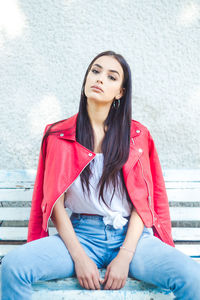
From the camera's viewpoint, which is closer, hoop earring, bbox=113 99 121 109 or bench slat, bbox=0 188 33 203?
hoop earring, bbox=113 99 121 109

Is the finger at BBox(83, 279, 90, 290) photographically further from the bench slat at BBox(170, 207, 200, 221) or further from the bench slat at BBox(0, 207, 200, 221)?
the bench slat at BBox(170, 207, 200, 221)

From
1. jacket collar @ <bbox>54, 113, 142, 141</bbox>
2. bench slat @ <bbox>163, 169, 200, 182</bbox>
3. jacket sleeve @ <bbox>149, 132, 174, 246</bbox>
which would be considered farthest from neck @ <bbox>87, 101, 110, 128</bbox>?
bench slat @ <bbox>163, 169, 200, 182</bbox>

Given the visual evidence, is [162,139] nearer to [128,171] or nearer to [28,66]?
[128,171]

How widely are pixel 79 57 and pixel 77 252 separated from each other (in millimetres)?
1727

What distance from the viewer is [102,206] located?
6.37ft

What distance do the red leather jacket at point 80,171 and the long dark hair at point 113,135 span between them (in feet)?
0.18

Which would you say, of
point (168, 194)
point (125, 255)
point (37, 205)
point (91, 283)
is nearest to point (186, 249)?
point (168, 194)

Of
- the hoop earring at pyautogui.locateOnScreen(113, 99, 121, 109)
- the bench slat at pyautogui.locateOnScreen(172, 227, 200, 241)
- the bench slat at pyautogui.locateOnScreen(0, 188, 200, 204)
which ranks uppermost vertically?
the hoop earring at pyautogui.locateOnScreen(113, 99, 121, 109)

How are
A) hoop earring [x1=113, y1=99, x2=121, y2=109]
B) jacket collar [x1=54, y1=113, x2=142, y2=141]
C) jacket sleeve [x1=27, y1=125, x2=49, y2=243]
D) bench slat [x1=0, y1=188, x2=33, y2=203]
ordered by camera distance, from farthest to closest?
bench slat [x1=0, y1=188, x2=33, y2=203] < hoop earring [x1=113, y1=99, x2=121, y2=109] < jacket sleeve [x1=27, y1=125, x2=49, y2=243] < jacket collar [x1=54, y1=113, x2=142, y2=141]

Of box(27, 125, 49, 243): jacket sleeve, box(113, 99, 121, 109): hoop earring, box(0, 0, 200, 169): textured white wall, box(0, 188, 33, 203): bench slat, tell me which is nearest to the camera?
box(27, 125, 49, 243): jacket sleeve

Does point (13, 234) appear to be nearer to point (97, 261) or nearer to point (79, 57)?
point (97, 261)

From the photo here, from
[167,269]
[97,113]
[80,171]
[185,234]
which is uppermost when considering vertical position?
[97,113]

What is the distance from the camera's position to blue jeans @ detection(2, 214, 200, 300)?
1.52 metres

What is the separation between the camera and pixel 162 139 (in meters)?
2.81
